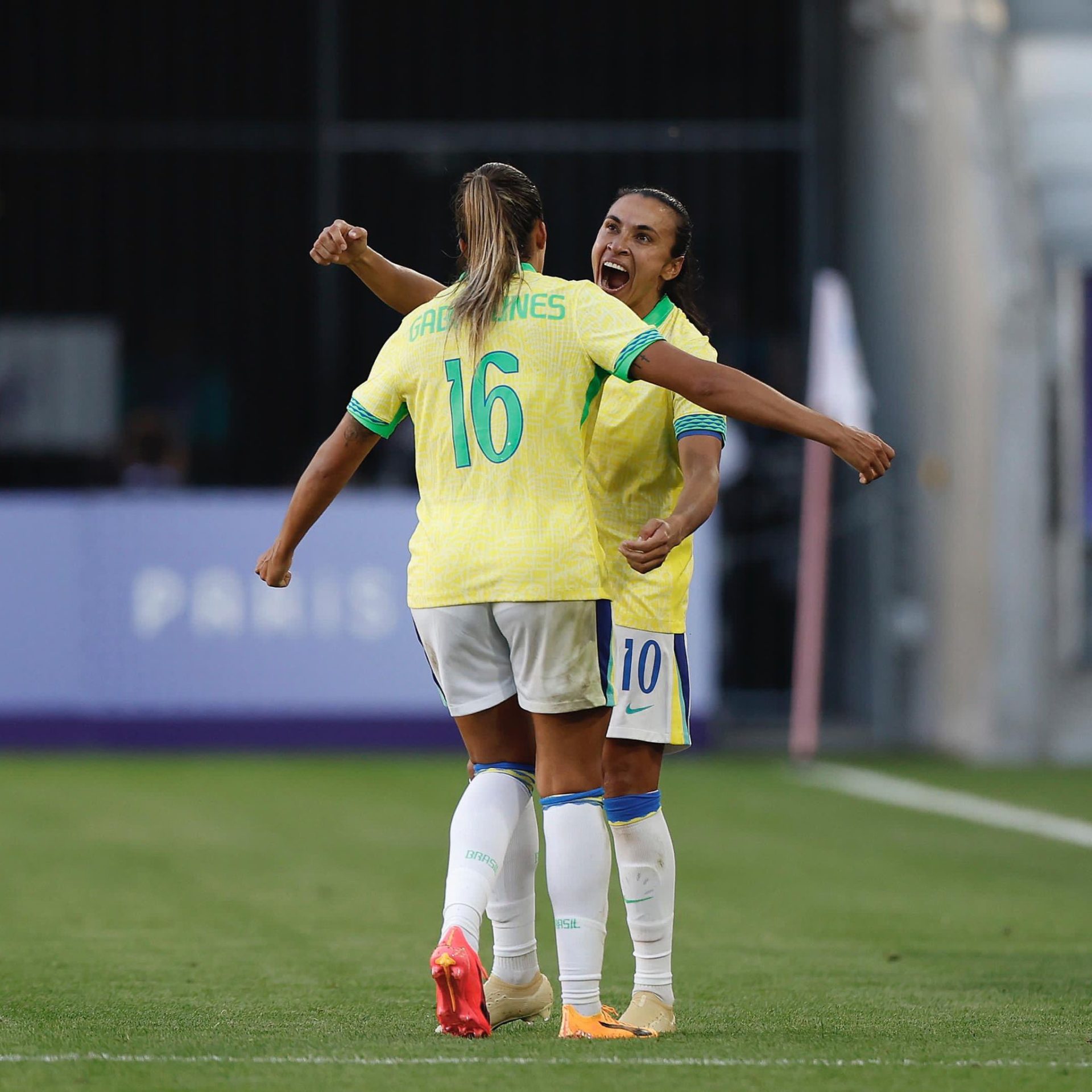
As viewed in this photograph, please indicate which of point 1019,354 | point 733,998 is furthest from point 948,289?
point 733,998

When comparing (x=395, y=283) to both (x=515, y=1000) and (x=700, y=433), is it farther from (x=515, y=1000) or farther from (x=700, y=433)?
(x=515, y=1000)

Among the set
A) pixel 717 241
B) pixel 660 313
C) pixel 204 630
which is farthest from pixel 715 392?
pixel 717 241

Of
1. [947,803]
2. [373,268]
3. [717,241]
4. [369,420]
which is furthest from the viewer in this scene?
[717,241]

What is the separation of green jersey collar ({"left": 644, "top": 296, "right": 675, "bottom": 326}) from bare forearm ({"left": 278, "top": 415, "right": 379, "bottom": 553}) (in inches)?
29.4

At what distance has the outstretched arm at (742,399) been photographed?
15.9 feet

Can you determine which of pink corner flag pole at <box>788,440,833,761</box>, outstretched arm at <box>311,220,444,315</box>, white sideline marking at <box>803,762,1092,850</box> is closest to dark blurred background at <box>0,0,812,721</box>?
pink corner flag pole at <box>788,440,833,761</box>

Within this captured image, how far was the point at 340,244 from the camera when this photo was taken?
5434 mm

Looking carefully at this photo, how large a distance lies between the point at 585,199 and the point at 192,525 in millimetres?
5432

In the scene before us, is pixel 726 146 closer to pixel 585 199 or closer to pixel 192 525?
pixel 585 199

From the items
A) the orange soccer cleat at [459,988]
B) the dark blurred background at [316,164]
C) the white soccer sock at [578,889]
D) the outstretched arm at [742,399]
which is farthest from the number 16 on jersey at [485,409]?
the dark blurred background at [316,164]

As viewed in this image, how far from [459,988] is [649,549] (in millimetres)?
1024

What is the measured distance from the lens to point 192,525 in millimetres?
14289

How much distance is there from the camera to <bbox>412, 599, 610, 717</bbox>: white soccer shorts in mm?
4902

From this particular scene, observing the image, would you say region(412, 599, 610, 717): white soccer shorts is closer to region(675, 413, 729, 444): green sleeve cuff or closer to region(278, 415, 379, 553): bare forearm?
region(278, 415, 379, 553): bare forearm
